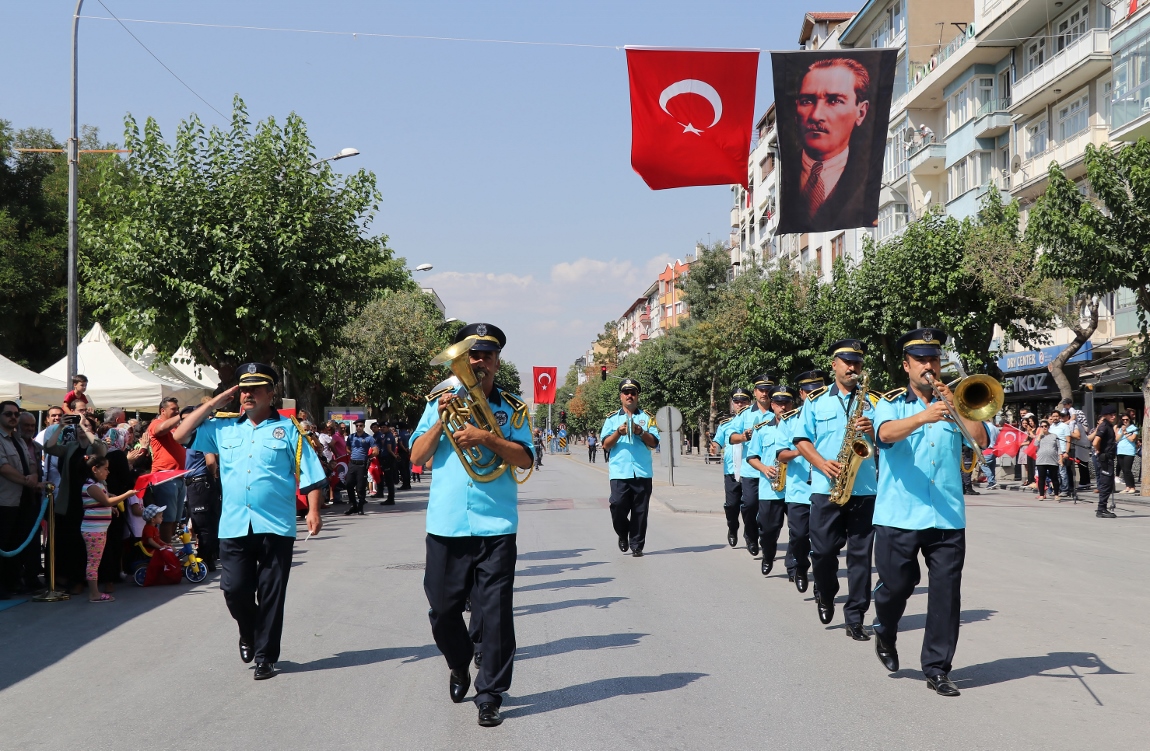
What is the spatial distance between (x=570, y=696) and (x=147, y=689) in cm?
245

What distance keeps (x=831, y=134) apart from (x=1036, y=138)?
28638mm

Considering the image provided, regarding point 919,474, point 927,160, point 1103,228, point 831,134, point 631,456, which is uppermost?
point 927,160

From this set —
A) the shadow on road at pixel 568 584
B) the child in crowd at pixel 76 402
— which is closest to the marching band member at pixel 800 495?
the shadow on road at pixel 568 584

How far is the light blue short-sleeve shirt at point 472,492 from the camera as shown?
559 cm

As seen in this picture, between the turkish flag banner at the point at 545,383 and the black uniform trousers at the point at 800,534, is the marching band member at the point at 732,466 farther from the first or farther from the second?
the turkish flag banner at the point at 545,383

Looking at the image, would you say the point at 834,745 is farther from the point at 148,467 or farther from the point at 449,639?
the point at 148,467

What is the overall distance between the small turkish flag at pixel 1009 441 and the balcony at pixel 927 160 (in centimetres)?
1721

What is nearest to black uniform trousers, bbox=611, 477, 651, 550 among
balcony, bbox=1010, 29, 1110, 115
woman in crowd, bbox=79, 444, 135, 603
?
woman in crowd, bbox=79, 444, 135, 603

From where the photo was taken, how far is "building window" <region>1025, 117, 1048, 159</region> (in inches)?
1396

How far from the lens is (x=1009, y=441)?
28.2 meters

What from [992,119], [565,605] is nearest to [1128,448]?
[992,119]

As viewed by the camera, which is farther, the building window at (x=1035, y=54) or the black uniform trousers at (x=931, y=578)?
the building window at (x=1035, y=54)

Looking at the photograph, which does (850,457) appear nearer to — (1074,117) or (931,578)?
(931,578)

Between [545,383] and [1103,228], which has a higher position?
[1103,228]
